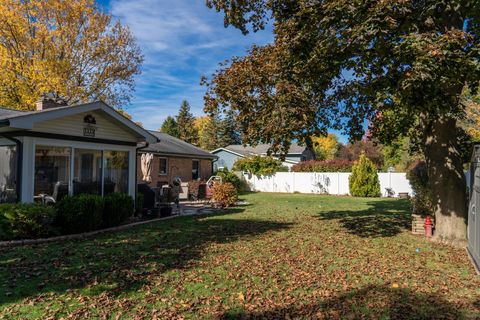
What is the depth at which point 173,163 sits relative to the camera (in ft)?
77.9

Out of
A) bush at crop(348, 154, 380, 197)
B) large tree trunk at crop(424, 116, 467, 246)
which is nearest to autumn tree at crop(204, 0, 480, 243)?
large tree trunk at crop(424, 116, 467, 246)

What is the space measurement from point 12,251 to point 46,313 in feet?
12.4

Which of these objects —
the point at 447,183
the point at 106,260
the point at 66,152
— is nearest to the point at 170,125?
the point at 66,152

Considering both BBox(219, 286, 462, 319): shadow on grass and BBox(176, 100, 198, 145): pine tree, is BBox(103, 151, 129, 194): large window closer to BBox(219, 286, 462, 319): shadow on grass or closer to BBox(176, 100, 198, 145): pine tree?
BBox(219, 286, 462, 319): shadow on grass

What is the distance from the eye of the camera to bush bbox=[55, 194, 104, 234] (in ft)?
30.0

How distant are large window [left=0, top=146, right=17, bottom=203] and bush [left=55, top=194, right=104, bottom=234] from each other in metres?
1.53

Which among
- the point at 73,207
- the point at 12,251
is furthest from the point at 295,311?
the point at 73,207

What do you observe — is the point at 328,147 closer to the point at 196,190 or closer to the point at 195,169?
the point at 195,169

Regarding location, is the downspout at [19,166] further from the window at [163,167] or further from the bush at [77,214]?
the window at [163,167]

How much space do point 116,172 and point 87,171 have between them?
46.1 inches

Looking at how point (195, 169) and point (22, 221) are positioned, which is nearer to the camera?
point (22, 221)

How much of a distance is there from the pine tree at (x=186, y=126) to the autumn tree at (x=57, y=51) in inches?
1370

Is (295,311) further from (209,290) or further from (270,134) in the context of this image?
(270,134)

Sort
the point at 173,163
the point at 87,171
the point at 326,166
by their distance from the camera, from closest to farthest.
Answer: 1. the point at 87,171
2. the point at 173,163
3. the point at 326,166
